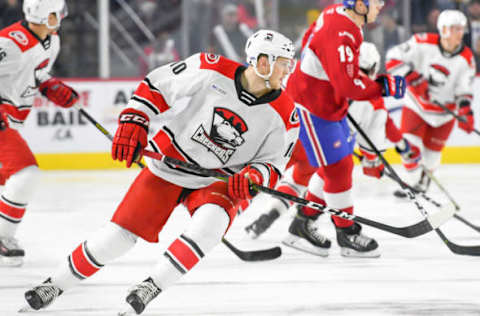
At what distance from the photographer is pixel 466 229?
3.89 m

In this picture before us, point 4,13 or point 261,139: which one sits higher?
point 261,139

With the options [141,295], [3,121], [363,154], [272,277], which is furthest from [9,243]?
[363,154]

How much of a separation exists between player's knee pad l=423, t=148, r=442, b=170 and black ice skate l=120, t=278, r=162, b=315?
314cm

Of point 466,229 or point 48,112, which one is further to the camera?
point 48,112

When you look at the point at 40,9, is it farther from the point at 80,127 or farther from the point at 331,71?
the point at 80,127

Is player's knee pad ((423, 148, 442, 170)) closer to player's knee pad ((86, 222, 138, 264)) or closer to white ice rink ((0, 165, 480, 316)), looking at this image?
white ice rink ((0, 165, 480, 316))

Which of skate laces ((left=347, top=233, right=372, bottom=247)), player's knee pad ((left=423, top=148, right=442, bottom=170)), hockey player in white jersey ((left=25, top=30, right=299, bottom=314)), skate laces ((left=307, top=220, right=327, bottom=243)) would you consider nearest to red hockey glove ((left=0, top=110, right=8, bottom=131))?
hockey player in white jersey ((left=25, top=30, right=299, bottom=314))

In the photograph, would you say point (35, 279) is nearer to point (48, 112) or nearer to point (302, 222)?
point (302, 222)

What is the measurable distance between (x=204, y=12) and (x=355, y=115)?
3448mm

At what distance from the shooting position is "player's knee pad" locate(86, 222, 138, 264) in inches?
87.4

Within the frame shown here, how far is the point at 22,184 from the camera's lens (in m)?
3.01

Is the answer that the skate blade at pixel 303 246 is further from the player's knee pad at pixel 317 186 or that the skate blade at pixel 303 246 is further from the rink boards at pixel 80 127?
the rink boards at pixel 80 127

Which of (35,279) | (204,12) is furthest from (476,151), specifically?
(35,279)

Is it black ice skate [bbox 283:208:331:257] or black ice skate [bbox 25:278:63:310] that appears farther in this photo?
black ice skate [bbox 283:208:331:257]
